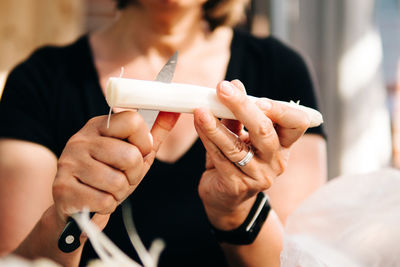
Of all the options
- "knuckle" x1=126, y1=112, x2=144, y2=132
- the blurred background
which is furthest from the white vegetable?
the blurred background

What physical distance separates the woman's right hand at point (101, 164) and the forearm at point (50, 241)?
5cm

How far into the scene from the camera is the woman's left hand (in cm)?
57

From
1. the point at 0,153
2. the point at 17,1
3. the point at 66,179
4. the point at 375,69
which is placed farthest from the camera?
the point at 17,1

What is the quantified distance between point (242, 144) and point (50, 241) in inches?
11.6

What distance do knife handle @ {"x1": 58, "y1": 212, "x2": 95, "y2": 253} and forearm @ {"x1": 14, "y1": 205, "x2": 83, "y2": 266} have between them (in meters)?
0.03

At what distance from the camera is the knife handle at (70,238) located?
1.82 ft

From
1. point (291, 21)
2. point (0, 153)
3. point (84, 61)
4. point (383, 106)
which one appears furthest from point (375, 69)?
point (0, 153)

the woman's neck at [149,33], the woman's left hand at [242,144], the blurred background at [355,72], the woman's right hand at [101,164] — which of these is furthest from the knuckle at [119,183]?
the blurred background at [355,72]

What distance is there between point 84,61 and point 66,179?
58 cm

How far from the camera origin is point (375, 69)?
1487 mm

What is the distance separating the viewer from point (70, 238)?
0.56 m

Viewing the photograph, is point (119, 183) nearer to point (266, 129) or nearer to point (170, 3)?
point (266, 129)

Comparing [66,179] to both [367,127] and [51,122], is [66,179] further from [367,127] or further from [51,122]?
[367,127]

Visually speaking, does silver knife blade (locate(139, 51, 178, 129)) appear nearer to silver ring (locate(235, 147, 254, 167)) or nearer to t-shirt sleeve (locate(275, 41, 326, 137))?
silver ring (locate(235, 147, 254, 167))
